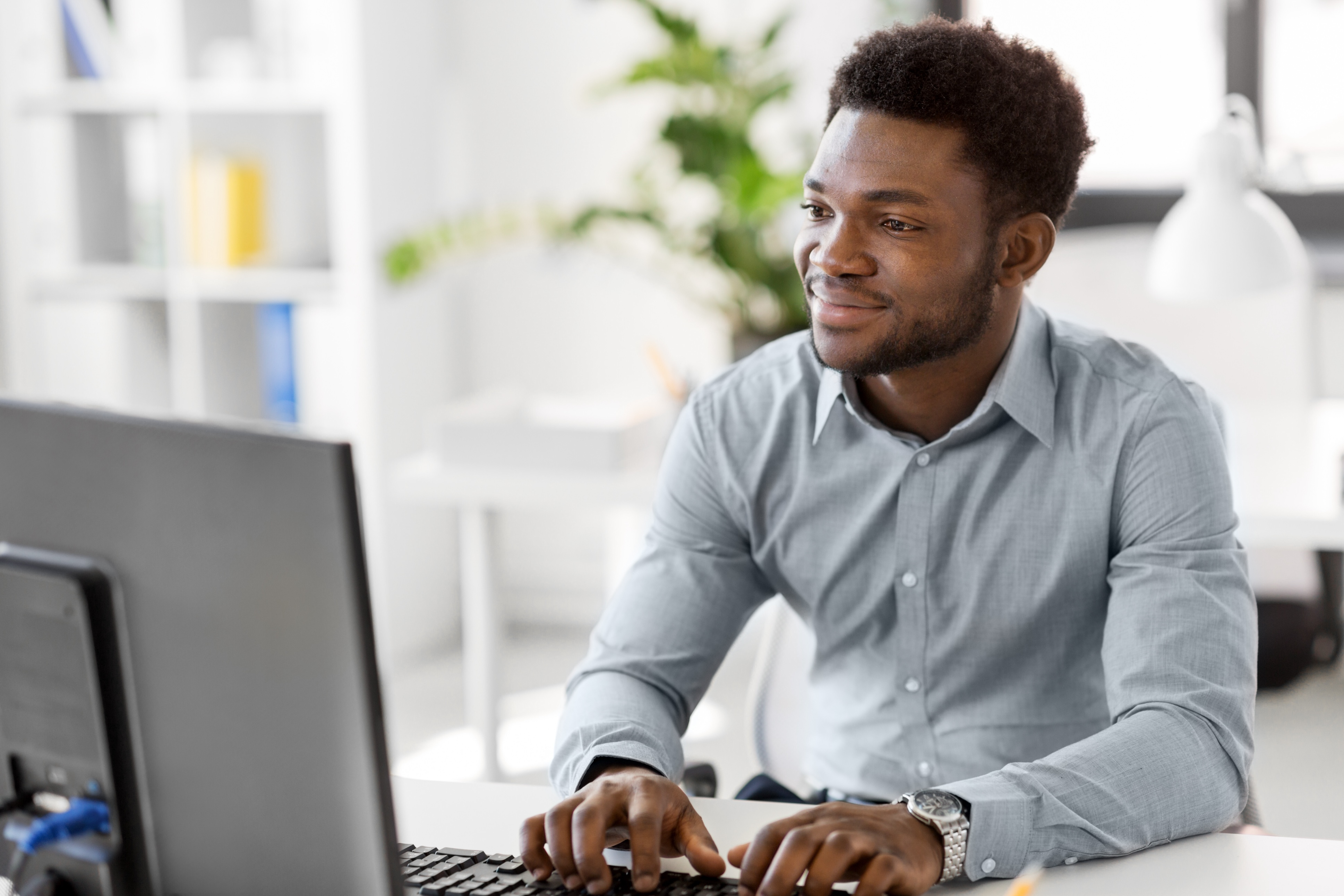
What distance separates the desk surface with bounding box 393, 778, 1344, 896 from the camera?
1021 millimetres

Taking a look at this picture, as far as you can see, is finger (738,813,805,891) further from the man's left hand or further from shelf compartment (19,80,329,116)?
shelf compartment (19,80,329,116)

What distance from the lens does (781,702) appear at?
170cm

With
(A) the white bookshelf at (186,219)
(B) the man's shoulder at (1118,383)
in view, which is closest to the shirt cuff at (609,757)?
(B) the man's shoulder at (1118,383)

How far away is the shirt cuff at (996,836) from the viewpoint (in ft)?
3.42

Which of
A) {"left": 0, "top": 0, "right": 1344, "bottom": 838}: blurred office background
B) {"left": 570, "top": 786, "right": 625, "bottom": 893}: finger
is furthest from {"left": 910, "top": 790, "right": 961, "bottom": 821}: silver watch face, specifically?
{"left": 0, "top": 0, "right": 1344, "bottom": 838}: blurred office background

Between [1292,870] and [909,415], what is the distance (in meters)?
0.57

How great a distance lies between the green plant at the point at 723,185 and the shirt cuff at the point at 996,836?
5.31 feet

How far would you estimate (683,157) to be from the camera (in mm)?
2814

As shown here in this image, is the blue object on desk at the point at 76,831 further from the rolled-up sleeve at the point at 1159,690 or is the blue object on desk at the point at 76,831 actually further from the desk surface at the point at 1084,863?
the rolled-up sleeve at the point at 1159,690

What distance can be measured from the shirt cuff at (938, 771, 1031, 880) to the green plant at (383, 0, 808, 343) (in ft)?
5.31

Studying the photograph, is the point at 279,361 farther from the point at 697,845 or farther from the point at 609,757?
the point at 697,845

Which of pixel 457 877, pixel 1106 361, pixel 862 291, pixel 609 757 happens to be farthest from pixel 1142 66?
pixel 457 877

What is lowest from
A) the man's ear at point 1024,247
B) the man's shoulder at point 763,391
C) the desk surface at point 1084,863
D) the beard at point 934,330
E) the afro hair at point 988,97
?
the desk surface at point 1084,863

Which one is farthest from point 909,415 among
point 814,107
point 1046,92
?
point 814,107
